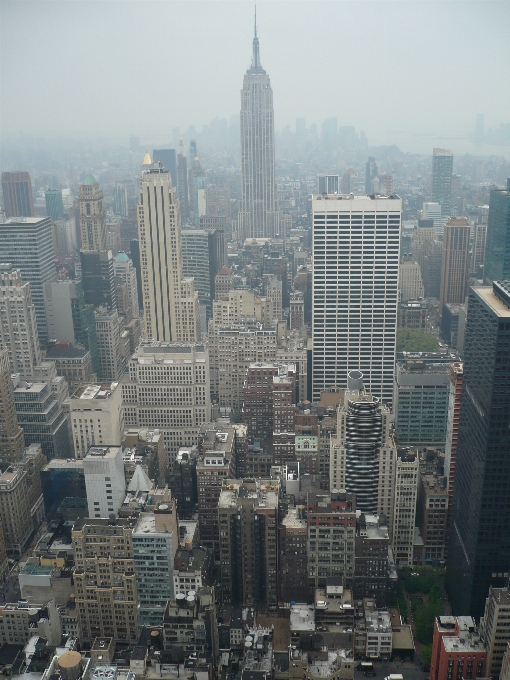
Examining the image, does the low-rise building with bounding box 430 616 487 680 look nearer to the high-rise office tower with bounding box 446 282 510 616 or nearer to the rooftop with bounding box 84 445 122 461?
the high-rise office tower with bounding box 446 282 510 616

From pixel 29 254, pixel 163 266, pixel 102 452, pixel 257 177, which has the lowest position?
pixel 102 452

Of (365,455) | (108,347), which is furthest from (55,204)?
(365,455)

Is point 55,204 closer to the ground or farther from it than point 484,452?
farther from it

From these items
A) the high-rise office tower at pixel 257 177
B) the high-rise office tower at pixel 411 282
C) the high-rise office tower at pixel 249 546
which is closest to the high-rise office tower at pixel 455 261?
the high-rise office tower at pixel 411 282

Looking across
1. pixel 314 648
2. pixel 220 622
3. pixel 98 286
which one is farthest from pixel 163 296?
pixel 314 648

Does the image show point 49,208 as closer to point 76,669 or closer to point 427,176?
point 427,176

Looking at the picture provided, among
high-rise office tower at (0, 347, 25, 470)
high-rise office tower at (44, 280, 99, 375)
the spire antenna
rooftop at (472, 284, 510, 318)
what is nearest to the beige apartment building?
high-rise office tower at (0, 347, 25, 470)

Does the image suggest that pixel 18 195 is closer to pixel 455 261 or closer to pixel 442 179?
pixel 455 261
